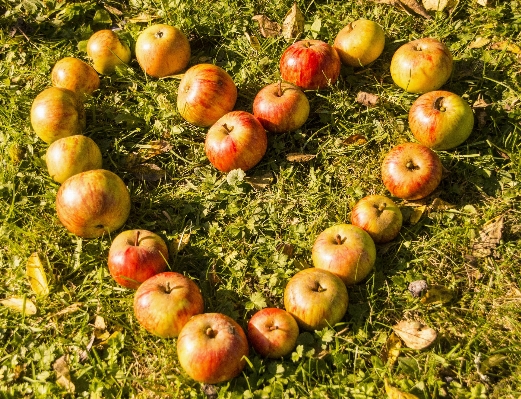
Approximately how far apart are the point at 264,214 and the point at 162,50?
1.85 metres

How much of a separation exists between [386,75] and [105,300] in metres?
3.16

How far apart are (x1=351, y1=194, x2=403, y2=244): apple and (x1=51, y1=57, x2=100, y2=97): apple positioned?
2.77 metres

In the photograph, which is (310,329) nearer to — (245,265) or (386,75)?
(245,265)

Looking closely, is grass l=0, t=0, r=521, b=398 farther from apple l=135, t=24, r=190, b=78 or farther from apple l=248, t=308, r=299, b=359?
apple l=135, t=24, r=190, b=78

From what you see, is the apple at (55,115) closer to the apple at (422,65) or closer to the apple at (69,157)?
the apple at (69,157)

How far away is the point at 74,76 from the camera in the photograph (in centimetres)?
524

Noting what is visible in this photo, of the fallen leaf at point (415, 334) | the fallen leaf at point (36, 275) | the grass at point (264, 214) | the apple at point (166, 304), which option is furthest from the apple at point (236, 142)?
the fallen leaf at point (415, 334)

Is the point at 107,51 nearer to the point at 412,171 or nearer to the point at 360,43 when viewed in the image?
the point at 360,43

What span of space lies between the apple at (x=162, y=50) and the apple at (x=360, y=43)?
1.44m

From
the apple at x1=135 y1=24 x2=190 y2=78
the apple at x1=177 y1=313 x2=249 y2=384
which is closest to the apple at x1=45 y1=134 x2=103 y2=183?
the apple at x1=135 y1=24 x2=190 y2=78

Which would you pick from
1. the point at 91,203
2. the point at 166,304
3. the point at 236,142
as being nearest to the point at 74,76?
the point at 91,203

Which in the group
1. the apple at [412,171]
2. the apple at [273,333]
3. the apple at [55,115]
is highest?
the apple at [55,115]

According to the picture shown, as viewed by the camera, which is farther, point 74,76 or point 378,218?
point 74,76

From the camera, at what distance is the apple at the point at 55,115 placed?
4828 millimetres
